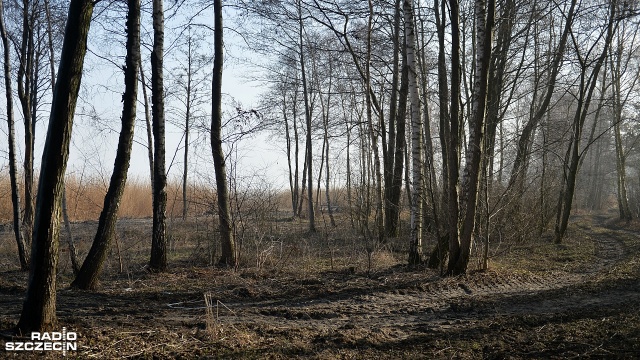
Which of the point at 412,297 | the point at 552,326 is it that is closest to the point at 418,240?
the point at 412,297

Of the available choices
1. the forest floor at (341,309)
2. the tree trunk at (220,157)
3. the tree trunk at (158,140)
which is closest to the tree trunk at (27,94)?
the forest floor at (341,309)

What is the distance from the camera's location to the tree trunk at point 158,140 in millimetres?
10141

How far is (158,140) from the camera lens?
10.2 meters

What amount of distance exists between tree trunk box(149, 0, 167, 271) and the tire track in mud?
347 centimetres

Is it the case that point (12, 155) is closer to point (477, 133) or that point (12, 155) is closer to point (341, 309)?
point (341, 309)

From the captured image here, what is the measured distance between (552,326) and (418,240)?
4.48 meters

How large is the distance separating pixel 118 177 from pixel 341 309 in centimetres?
389

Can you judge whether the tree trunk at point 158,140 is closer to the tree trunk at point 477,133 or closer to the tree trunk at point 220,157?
the tree trunk at point 220,157

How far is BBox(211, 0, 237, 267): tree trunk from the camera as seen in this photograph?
11133 mm

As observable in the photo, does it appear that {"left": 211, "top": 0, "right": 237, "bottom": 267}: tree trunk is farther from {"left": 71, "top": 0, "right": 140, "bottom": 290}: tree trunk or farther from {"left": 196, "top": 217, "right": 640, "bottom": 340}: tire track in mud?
{"left": 196, "top": 217, "right": 640, "bottom": 340}: tire track in mud

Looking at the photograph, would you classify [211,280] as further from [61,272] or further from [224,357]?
[224,357]

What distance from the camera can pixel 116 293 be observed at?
8.10 metres

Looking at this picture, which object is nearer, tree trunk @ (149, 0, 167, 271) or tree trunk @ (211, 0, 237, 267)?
tree trunk @ (149, 0, 167, 271)

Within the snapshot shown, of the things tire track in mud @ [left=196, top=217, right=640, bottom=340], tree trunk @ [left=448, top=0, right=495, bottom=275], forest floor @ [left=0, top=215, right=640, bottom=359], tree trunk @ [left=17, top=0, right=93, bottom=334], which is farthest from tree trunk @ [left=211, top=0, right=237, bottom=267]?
tree trunk @ [left=17, top=0, right=93, bottom=334]
